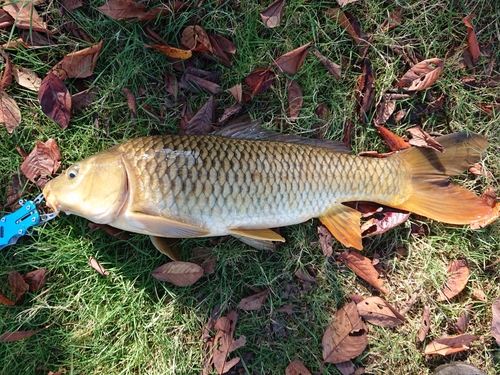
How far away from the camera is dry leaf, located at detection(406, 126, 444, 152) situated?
2.07m

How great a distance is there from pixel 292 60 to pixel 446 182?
3.60ft

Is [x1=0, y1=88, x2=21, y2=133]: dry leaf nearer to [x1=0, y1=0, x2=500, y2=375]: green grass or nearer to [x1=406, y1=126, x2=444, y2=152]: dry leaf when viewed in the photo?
[x1=0, y1=0, x2=500, y2=375]: green grass

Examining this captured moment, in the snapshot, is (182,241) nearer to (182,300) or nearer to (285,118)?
(182,300)

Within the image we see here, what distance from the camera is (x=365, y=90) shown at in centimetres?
219

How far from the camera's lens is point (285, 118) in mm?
2137

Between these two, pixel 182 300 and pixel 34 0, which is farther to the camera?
pixel 182 300

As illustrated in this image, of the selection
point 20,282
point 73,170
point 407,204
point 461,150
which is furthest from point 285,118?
point 20,282

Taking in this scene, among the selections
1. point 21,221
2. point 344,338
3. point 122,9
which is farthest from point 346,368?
point 122,9

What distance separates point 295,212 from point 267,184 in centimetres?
22

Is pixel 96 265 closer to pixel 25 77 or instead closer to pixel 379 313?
pixel 25 77

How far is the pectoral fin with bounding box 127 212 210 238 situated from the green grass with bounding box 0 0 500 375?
0.33m

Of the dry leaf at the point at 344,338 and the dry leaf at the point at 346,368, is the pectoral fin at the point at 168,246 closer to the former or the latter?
the dry leaf at the point at 344,338

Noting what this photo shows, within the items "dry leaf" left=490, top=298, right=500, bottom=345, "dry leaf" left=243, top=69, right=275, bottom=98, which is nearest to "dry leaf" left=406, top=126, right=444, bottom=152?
"dry leaf" left=243, top=69, right=275, bottom=98

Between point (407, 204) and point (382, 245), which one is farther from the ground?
point (407, 204)
